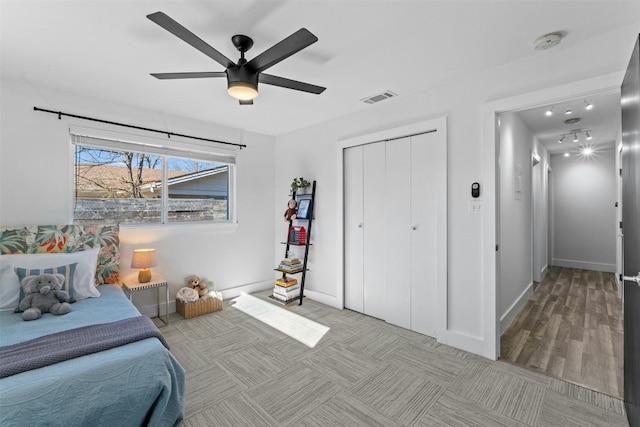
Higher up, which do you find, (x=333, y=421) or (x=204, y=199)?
(x=204, y=199)

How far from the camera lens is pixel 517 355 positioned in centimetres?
262

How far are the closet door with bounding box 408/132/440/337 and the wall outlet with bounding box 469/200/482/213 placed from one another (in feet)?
0.98

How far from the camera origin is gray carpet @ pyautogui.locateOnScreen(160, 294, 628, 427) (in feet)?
6.13

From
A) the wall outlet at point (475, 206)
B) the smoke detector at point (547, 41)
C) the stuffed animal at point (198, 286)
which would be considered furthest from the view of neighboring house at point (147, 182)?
the smoke detector at point (547, 41)

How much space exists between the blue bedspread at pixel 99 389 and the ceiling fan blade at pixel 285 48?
1.83 metres

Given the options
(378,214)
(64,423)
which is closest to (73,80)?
(64,423)

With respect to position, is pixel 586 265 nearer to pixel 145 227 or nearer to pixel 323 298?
pixel 323 298

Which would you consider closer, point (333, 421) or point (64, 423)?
point (64, 423)

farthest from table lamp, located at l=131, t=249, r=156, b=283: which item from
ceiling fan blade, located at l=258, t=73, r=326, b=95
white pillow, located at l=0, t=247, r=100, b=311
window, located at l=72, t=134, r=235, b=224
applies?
ceiling fan blade, located at l=258, t=73, r=326, b=95

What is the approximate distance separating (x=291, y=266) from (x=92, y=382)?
8.89 feet

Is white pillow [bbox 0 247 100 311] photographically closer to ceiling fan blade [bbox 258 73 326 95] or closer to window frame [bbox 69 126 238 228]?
window frame [bbox 69 126 238 228]

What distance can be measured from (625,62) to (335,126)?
8.66 ft

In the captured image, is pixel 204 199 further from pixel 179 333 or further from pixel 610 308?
pixel 610 308

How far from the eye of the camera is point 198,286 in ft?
12.2
